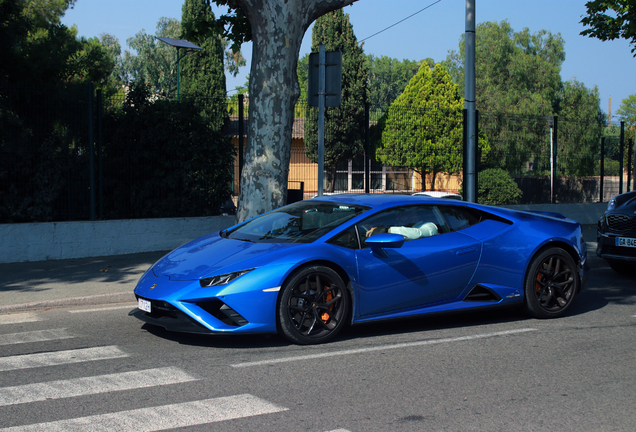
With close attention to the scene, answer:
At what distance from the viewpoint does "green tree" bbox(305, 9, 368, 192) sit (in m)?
33.9

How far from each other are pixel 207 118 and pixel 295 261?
775cm

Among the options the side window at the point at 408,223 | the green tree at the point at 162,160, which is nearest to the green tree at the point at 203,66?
the green tree at the point at 162,160

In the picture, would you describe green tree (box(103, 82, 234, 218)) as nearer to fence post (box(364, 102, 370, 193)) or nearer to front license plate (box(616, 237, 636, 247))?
fence post (box(364, 102, 370, 193))

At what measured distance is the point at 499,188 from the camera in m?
18.1

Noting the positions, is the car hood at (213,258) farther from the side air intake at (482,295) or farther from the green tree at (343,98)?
the green tree at (343,98)

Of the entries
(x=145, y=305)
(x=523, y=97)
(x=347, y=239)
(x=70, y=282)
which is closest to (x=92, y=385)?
(x=145, y=305)

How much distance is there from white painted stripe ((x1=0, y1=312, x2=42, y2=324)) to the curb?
0.19 meters

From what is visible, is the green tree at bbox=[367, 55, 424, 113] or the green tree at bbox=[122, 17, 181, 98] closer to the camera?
the green tree at bbox=[122, 17, 181, 98]

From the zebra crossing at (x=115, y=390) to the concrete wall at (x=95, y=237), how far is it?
5759 mm

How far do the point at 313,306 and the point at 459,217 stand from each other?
6.60ft

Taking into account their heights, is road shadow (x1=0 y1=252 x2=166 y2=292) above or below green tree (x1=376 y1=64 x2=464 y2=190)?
below

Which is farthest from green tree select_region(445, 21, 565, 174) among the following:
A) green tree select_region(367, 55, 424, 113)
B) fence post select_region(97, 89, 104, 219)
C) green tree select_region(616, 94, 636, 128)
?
green tree select_region(616, 94, 636, 128)

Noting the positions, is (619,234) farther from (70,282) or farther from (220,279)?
(70,282)

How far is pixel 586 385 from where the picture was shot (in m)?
4.61
